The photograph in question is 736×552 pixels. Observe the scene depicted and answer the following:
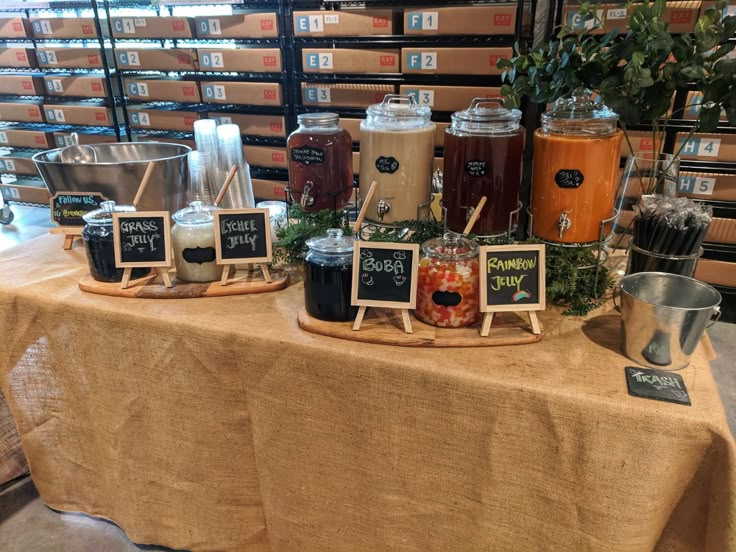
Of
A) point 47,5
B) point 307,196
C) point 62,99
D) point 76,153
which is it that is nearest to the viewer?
point 307,196

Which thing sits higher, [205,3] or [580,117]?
[205,3]

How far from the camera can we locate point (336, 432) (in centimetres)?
113

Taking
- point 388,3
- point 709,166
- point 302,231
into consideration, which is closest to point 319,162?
point 302,231

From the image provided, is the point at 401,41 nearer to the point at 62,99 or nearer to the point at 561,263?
the point at 561,263

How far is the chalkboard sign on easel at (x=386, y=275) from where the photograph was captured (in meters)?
1.04

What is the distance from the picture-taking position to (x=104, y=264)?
130 cm

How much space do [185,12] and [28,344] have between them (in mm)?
3011

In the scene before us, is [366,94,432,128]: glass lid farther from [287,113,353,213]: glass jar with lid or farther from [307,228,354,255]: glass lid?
[307,228,354,255]: glass lid

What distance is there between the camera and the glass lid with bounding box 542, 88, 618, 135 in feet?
3.52

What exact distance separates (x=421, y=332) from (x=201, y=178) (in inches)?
33.3

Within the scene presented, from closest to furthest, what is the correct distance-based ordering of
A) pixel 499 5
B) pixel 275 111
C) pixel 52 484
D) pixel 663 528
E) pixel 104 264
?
pixel 663 528
pixel 104 264
pixel 52 484
pixel 499 5
pixel 275 111

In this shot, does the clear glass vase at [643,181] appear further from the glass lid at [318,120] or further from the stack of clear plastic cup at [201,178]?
the stack of clear plastic cup at [201,178]

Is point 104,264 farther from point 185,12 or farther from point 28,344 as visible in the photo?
point 185,12

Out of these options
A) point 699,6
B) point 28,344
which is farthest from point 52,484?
point 699,6
